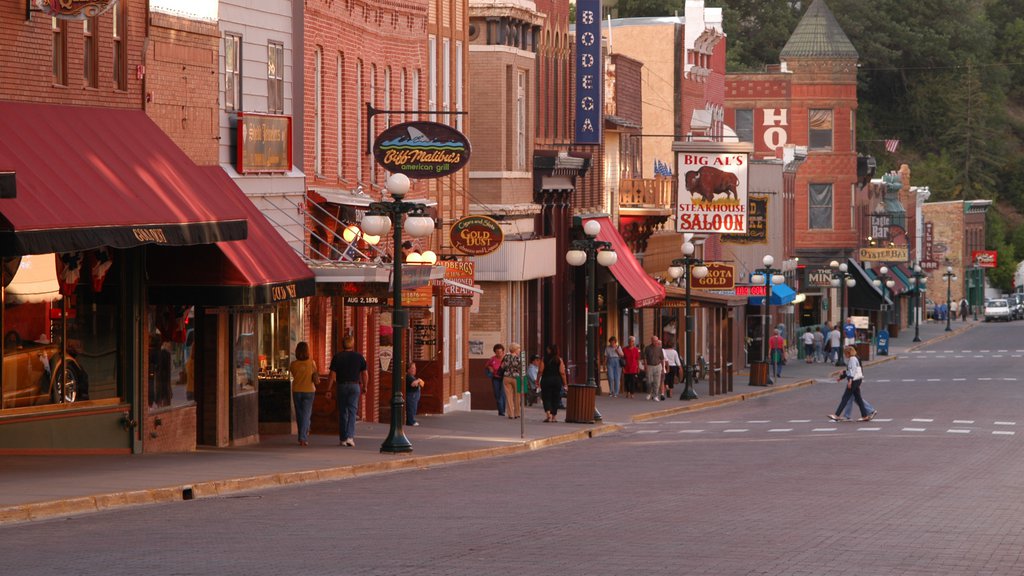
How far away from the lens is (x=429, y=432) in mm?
32844

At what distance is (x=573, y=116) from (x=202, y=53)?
2437 cm

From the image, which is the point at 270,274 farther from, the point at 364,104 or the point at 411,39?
the point at 411,39

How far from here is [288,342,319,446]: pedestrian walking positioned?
1099 inches

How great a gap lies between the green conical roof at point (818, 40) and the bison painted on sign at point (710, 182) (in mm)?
31883

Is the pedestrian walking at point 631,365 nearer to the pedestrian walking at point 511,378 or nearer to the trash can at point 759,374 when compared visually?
the trash can at point 759,374

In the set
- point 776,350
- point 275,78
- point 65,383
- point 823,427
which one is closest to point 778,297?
point 776,350

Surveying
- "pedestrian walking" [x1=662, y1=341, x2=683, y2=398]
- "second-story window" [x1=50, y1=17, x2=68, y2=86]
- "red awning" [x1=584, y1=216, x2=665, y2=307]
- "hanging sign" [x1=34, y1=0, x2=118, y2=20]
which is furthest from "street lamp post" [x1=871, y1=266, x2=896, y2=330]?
"hanging sign" [x1=34, y1=0, x2=118, y2=20]

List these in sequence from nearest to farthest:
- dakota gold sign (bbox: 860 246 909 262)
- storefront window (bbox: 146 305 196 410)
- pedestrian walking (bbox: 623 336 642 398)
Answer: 1. storefront window (bbox: 146 305 196 410)
2. pedestrian walking (bbox: 623 336 642 398)
3. dakota gold sign (bbox: 860 246 909 262)

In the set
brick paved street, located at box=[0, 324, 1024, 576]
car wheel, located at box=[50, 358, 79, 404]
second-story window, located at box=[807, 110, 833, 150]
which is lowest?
brick paved street, located at box=[0, 324, 1024, 576]

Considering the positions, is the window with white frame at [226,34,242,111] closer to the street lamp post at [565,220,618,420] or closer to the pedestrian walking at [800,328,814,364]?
the street lamp post at [565,220,618,420]

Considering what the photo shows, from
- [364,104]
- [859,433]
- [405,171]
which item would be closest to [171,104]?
[405,171]

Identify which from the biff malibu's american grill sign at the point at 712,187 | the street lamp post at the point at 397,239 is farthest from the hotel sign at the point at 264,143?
the biff malibu's american grill sign at the point at 712,187

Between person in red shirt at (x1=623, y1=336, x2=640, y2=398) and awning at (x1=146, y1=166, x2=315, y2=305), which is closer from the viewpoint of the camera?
awning at (x1=146, y1=166, x2=315, y2=305)

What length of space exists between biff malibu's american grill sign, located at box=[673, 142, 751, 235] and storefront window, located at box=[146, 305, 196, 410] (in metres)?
32.8
